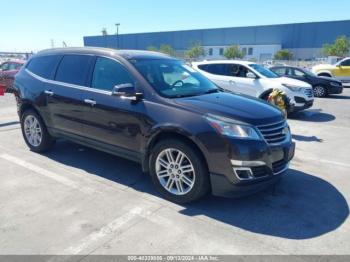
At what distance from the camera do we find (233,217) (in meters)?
3.52

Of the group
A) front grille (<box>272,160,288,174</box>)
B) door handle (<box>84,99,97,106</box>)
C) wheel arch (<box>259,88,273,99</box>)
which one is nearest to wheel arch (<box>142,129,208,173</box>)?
front grille (<box>272,160,288,174</box>)

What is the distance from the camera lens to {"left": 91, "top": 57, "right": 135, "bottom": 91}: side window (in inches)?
167

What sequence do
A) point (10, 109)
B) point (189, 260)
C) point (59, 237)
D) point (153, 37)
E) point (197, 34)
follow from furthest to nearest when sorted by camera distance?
point (153, 37), point (197, 34), point (10, 109), point (59, 237), point (189, 260)

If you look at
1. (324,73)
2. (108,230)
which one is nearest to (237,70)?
(108,230)

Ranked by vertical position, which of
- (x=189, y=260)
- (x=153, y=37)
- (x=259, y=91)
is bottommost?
(x=189, y=260)

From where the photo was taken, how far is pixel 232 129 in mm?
3422

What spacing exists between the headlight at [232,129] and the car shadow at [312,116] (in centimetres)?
650

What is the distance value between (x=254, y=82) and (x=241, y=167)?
22.7 ft

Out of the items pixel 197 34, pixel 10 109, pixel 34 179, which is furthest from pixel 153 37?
pixel 34 179

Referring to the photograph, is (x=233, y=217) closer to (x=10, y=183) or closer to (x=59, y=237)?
(x=59, y=237)

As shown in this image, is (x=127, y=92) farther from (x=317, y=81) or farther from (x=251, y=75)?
(x=317, y=81)

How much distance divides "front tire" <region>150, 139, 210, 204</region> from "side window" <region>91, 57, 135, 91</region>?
1058mm

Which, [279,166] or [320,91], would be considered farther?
[320,91]

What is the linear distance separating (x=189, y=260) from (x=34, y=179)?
2788 mm
